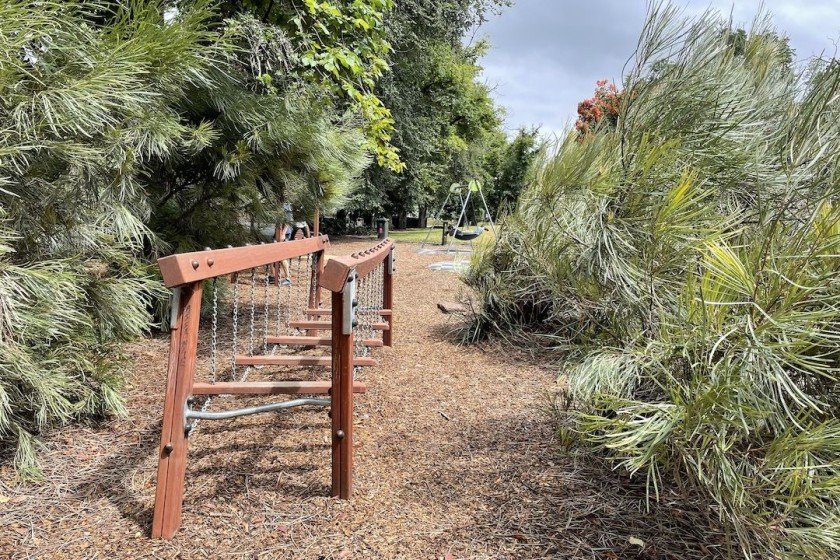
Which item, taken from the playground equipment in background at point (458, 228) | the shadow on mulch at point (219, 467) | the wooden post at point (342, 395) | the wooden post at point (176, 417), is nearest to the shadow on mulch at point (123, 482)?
the shadow on mulch at point (219, 467)

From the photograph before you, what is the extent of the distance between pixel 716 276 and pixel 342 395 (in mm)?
1307

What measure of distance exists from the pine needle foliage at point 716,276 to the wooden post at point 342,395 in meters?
0.81

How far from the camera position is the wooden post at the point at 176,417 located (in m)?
1.71

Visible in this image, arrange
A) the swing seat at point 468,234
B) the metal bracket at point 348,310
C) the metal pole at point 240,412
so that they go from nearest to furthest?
the metal pole at point 240,412 → the metal bracket at point 348,310 → the swing seat at point 468,234

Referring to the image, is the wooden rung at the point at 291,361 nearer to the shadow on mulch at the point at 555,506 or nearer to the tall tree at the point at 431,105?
the shadow on mulch at the point at 555,506

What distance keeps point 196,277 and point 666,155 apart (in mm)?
1599

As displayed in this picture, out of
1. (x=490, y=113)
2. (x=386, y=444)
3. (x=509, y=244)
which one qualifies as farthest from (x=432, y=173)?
(x=386, y=444)

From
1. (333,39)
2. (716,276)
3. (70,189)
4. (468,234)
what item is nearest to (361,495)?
(716,276)

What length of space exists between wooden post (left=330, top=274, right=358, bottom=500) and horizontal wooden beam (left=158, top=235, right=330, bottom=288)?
453 mm

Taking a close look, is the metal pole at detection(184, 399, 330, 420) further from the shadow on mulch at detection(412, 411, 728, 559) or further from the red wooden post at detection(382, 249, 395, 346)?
the red wooden post at detection(382, 249, 395, 346)

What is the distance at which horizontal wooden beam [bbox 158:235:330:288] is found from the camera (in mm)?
1639

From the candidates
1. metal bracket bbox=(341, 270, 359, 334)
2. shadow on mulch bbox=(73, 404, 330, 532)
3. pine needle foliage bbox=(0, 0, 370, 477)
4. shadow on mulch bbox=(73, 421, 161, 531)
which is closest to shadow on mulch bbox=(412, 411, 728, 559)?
shadow on mulch bbox=(73, 404, 330, 532)

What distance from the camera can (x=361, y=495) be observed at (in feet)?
6.60

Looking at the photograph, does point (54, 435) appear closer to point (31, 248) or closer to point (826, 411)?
point (31, 248)
